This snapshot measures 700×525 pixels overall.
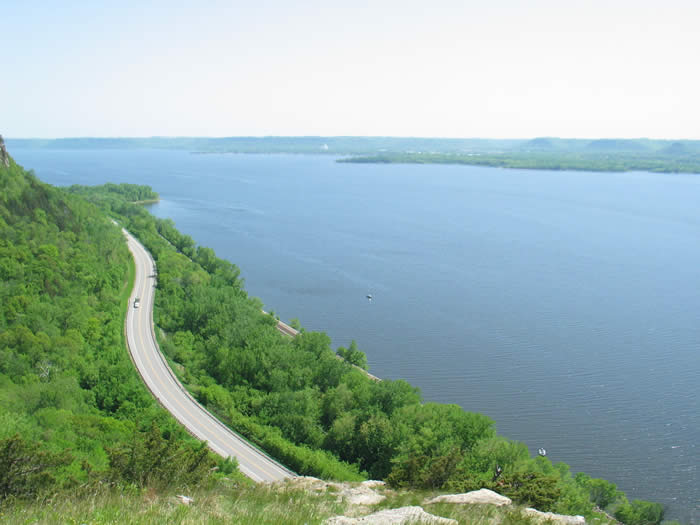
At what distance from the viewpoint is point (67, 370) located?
77.7ft

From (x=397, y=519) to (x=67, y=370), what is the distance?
20849mm

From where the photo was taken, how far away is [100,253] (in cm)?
4138

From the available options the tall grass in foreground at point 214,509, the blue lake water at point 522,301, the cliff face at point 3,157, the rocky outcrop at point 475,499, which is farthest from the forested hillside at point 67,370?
the blue lake water at point 522,301

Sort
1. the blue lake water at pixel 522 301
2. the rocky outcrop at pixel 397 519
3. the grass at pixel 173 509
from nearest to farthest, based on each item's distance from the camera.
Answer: the grass at pixel 173 509, the rocky outcrop at pixel 397 519, the blue lake water at pixel 522 301

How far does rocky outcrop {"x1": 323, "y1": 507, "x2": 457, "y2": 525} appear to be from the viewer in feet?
24.5

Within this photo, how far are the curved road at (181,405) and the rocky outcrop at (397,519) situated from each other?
37.3 ft

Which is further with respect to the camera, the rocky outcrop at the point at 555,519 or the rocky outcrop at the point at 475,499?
the rocky outcrop at the point at 475,499

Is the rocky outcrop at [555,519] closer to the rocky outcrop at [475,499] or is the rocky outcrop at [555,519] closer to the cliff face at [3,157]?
the rocky outcrop at [475,499]

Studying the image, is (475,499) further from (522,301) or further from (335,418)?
(522,301)

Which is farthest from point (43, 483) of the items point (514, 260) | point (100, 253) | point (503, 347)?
point (514, 260)

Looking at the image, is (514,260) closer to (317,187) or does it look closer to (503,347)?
(503,347)

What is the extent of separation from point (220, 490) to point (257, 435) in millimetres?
11775

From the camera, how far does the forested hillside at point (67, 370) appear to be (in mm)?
11477

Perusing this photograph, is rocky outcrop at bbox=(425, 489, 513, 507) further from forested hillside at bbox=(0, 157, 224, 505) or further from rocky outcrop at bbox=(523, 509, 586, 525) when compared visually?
forested hillside at bbox=(0, 157, 224, 505)
